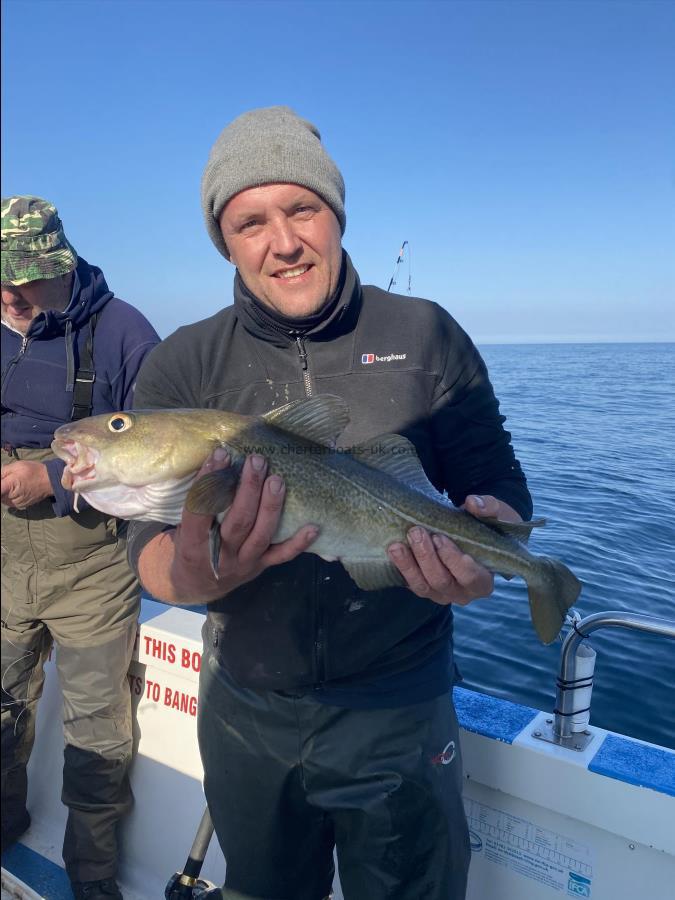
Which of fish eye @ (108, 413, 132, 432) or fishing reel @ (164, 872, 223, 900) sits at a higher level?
fish eye @ (108, 413, 132, 432)

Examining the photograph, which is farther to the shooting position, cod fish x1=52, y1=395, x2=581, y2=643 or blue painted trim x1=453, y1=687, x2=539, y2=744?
blue painted trim x1=453, y1=687, x2=539, y2=744

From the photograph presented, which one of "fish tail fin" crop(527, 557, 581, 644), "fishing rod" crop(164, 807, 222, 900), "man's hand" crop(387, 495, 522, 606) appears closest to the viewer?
"man's hand" crop(387, 495, 522, 606)

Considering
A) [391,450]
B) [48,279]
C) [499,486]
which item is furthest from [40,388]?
[499,486]

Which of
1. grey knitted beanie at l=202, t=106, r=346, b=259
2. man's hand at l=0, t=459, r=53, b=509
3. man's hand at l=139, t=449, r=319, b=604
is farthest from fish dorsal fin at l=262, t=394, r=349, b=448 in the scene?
man's hand at l=0, t=459, r=53, b=509

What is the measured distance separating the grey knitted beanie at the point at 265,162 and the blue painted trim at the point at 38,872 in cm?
392

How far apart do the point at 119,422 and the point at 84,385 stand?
4.53 feet

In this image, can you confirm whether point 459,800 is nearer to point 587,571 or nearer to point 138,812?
point 138,812

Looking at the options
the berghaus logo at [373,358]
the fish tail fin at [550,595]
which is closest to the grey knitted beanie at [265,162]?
the berghaus logo at [373,358]

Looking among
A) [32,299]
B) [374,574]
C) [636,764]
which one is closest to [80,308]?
[32,299]

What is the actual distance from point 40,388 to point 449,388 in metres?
2.33

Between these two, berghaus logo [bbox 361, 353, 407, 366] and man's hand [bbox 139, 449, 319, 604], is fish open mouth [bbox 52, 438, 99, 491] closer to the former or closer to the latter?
man's hand [bbox 139, 449, 319, 604]

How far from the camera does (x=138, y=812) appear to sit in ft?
13.5

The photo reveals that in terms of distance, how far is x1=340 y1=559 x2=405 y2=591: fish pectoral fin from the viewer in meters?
2.29

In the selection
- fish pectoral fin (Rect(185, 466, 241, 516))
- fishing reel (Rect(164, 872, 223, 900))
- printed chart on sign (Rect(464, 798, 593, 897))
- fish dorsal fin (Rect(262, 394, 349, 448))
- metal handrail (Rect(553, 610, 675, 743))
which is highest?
fish dorsal fin (Rect(262, 394, 349, 448))
